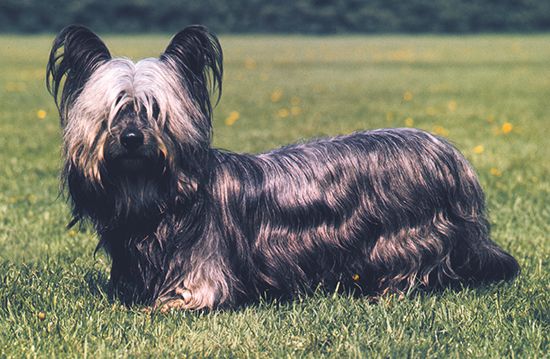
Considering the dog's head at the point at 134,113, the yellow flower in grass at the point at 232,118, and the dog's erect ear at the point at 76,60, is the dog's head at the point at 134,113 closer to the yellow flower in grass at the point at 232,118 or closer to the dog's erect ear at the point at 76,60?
the dog's erect ear at the point at 76,60

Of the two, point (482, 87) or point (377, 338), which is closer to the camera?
point (377, 338)

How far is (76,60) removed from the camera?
14.2 ft

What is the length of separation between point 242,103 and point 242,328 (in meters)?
12.8

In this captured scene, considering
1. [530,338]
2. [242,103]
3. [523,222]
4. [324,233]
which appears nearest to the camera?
[530,338]

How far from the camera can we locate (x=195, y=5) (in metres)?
59.6

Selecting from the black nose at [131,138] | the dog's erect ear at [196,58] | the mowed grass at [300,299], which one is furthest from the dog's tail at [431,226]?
the black nose at [131,138]

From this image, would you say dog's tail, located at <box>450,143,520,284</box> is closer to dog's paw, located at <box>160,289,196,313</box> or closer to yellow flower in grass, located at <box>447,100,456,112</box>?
dog's paw, located at <box>160,289,196,313</box>

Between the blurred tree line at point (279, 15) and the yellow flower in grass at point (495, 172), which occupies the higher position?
the yellow flower in grass at point (495, 172)

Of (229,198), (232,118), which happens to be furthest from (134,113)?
(232,118)

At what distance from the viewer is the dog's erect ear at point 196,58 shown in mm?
4301

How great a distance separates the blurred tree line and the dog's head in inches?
2070

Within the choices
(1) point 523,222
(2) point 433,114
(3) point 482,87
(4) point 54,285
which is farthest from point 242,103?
(4) point 54,285

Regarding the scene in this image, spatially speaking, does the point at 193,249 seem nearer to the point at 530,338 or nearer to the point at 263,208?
the point at 263,208

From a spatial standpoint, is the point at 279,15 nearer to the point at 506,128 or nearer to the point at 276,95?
A: the point at 276,95
